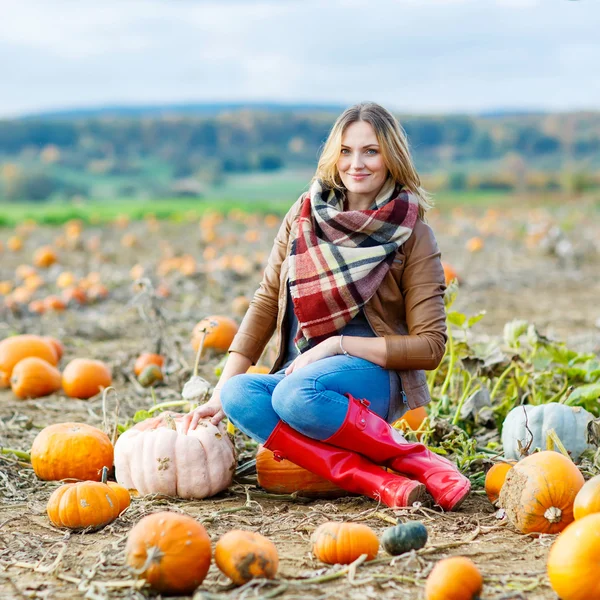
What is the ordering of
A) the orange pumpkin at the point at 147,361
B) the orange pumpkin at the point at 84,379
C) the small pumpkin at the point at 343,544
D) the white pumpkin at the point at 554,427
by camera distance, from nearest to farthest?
the small pumpkin at the point at 343,544
the white pumpkin at the point at 554,427
the orange pumpkin at the point at 84,379
the orange pumpkin at the point at 147,361

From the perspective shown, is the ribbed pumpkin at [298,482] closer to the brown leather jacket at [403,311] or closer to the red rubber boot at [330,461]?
the red rubber boot at [330,461]

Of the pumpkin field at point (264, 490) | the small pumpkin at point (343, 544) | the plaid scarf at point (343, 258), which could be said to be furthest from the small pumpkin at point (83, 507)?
the plaid scarf at point (343, 258)

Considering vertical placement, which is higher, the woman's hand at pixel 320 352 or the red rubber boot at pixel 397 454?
the woman's hand at pixel 320 352

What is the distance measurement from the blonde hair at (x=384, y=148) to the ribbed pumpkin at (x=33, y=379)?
2415 millimetres

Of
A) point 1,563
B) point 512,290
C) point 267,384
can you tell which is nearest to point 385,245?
point 267,384

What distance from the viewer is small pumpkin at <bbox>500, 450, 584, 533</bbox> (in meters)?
2.90

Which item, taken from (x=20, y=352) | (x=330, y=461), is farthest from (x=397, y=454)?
(x=20, y=352)

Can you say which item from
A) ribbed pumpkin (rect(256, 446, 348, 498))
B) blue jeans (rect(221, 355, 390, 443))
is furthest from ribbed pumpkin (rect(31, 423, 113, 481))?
ribbed pumpkin (rect(256, 446, 348, 498))

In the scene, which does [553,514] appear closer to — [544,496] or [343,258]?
[544,496]

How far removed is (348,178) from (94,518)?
1.62m

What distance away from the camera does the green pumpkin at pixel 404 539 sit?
267 cm

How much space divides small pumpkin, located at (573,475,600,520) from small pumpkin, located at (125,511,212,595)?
1.15 metres

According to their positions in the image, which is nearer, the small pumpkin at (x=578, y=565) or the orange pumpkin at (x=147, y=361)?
the small pumpkin at (x=578, y=565)

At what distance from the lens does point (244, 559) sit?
8.00ft
